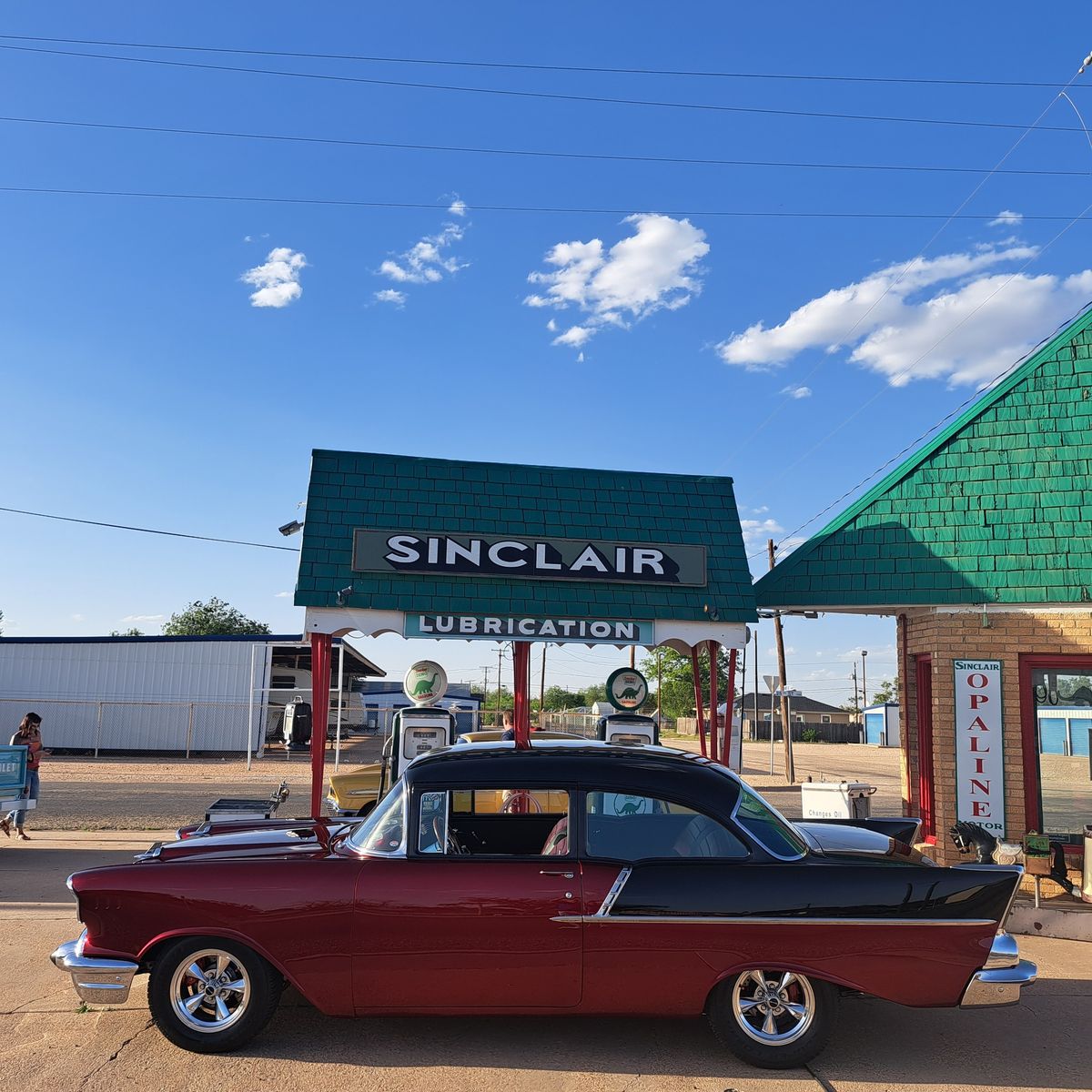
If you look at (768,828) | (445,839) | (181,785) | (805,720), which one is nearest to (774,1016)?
(768,828)

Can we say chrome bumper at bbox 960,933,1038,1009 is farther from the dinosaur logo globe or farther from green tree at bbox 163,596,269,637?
green tree at bbox 163,596,269,637

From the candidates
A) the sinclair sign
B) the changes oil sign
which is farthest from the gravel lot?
the changes oil sign

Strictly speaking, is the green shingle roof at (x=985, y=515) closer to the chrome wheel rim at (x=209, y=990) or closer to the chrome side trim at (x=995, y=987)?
the chrome side trim at (x=995, y=987)

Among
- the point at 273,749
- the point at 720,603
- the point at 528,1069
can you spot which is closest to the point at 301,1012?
the point at 528,1069

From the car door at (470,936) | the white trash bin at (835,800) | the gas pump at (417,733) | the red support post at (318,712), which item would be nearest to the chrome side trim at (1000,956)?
the car door at (470,936)

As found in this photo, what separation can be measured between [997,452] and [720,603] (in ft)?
11.0

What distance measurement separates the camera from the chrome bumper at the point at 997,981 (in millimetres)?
5160

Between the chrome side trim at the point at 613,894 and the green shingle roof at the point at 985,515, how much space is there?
20.2 feet

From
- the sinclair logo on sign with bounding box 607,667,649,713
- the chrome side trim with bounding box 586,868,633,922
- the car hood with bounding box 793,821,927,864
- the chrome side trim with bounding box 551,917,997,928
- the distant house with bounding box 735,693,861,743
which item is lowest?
the distant house with bounding box 735,693,861,743

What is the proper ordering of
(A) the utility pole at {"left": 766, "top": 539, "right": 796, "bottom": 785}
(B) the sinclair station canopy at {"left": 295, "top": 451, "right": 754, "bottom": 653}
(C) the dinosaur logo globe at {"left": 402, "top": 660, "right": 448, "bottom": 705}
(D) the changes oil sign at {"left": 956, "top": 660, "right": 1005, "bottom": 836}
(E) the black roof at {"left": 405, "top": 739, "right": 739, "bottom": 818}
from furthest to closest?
(A) the utility pole at {"left": 766, "top": 539, "right": 796, "bottom": 785} < (C) the dinosaur logo globe at {"left": 402, "top": 660, "right": 448, "bottom": 705} < (B) the sinclair station canopy at {"left": 295, "top": 451, "right": 754, "bottom": 653} < (D) the changes oil sign at {"left": 956, "top": 660, "right": 1005, "bottom": 836} < (E) the black roof at {"left": 405, "top": 739, "right": 739, "bottom": 818}

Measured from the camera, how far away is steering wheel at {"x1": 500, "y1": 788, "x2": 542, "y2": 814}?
586cm

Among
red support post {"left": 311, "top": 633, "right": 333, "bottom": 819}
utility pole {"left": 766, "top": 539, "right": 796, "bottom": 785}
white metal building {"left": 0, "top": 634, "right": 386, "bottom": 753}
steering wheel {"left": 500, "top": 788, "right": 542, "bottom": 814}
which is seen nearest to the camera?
steering wheel {"left": 500, "top": 788, "right": 542, "bottom": 814}

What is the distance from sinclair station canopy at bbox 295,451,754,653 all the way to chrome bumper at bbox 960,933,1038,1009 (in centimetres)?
A: 628

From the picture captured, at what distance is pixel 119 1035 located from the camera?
5543 millimetres
